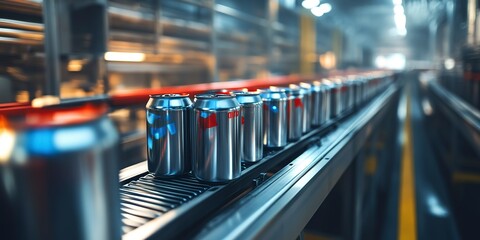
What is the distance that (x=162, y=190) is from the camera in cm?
94

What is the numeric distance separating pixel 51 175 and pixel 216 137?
1.47 ft

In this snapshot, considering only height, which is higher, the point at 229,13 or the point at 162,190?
the point at 229,13

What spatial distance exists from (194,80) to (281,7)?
3380 millimetres

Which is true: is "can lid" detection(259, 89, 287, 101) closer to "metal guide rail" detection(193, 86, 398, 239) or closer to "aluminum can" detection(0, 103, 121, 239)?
"metal guide rail" detection(193, 86, 398, 239)

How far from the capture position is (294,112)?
138cm

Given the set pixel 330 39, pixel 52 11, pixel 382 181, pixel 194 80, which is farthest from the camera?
pixel 330 39

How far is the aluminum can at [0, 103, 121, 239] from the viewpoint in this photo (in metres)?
0.49

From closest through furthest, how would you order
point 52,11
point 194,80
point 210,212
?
point 210,212 → point 52,11 → point 194,80

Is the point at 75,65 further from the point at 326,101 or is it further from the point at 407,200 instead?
the point at 407,200

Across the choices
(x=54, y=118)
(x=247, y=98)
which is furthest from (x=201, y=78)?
(x=54, y=118)

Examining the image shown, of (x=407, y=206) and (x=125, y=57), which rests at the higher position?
(x=125, y=57)

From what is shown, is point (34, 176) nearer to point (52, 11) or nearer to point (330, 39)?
point (52, 11)

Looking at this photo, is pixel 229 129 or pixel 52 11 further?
pixel 52 11

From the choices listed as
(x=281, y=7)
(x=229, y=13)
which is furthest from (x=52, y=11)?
(x=281, y=7)
